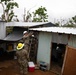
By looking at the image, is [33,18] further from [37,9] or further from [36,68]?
[36,68]

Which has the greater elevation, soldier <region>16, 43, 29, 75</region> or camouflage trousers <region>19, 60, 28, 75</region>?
soldier <region>16, 43, 29, 75</region>

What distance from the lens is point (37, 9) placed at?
86.7 ft

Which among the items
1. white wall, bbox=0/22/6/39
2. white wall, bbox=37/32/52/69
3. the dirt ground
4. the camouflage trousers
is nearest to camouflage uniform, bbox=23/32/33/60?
white wall, bbox=37/32/52/69

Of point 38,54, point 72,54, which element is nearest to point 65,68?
point 72,54

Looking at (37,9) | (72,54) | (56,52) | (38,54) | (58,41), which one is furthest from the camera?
(37,9)

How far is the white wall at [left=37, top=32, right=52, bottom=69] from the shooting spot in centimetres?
1085

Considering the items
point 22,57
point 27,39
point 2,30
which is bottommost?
point 22,57

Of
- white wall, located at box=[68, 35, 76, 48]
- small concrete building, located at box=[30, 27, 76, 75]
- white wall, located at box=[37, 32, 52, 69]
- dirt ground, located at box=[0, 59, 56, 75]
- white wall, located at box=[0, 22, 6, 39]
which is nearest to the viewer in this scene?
small concrete building, located at box=[30, 27, 76, 75]

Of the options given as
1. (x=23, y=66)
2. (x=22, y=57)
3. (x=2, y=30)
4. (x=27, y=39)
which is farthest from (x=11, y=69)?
(x=2, y=30)

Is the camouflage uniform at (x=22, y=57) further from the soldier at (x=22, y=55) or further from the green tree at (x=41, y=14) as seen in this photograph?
the green tree at (x=41, y=14)

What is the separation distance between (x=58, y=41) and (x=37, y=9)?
16877 mm

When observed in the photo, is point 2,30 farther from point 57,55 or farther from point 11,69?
point 57,55

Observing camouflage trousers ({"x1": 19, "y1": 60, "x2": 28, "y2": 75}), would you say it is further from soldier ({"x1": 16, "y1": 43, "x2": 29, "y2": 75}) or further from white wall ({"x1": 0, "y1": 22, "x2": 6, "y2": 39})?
white wall ({"x1": 0, "y1": 22, "x2": 6, "y2": 39})

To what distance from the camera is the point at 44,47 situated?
1116 cm
